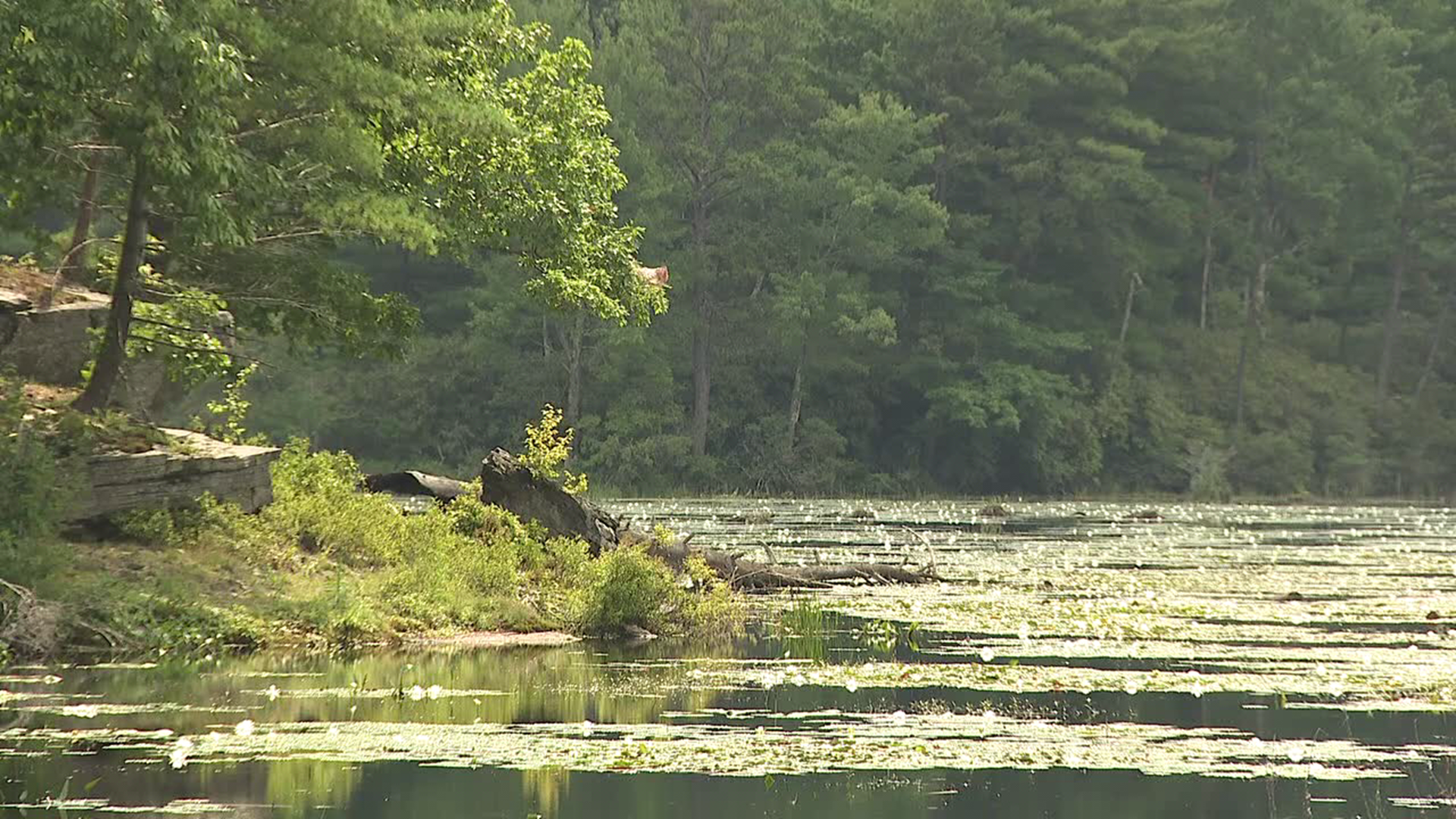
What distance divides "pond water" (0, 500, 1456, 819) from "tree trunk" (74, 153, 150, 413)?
4002mm

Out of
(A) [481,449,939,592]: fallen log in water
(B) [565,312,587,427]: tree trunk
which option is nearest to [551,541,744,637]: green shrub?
(A) [481,449,939,592]: fallen log in water

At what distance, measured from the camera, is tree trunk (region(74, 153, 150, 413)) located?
19.2 metres

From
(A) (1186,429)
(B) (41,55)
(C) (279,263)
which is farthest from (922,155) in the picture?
(B) (41,55)

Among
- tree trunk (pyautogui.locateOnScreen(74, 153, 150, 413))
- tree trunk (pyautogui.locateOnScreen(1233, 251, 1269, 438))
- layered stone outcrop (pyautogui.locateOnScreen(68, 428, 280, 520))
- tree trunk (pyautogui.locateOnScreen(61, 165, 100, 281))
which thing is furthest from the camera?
tree trunk (pyautogui.locateOnScreen(1233, 251, 1269, 438))

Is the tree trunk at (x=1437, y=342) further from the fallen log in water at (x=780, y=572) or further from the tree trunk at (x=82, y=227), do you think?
the tree trunk at (x=82, y=227)

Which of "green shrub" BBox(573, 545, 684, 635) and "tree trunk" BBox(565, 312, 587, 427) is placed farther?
"tree trunk" BBox(565, 312, 587, 427)

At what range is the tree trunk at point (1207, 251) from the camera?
77125mm

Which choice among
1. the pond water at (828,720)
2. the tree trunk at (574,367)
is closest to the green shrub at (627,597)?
the pond water at (828,720)

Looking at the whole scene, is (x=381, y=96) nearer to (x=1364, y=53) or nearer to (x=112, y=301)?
(x=112, y=301)

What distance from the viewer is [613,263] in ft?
88.7

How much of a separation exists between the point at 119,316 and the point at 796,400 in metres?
50.2

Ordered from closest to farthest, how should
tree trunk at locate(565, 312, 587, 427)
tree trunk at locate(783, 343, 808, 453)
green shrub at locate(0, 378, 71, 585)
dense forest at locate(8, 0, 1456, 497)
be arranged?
1. green shrub at locate(0, 378, 71, 585)
2. tree trunk at locate(565, 312, 587, 427)
3. dense forest at locate(8, 0, 1456, 497)
4. tree trunk at locate(783, 343, 808, 453)

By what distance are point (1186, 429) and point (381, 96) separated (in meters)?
56.3

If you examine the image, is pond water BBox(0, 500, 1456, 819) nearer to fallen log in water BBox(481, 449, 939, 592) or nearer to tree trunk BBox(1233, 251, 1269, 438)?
fallen log in water BBox(481, 449, 939, 592)
